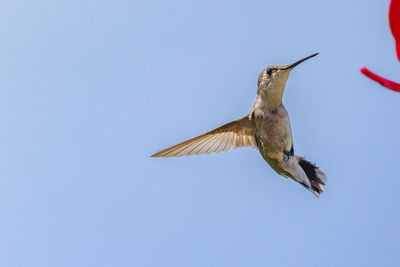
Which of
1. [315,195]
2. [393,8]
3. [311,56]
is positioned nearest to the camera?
[393,8]

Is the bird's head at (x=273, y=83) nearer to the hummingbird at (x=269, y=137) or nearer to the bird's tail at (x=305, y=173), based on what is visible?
the hummingbird at (x=269, y=137)

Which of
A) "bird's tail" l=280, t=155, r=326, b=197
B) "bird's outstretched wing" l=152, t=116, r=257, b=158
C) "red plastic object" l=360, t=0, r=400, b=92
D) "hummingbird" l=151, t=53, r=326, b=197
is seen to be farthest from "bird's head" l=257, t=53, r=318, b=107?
"red plastic object" l=360, t=0, r=400, b=92

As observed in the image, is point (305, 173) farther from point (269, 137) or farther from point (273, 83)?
point (273, 83)

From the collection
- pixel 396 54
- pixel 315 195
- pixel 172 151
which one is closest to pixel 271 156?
pixel 315 195

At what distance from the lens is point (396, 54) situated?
3.43m

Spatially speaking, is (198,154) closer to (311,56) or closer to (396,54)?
(311,56)

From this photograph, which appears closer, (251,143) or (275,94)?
(275,94)

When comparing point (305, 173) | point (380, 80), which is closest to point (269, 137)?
point (305, 173)

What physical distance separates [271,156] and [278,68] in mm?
1084

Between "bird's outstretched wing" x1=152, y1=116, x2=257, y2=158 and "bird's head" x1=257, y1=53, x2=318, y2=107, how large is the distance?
1.43 feet

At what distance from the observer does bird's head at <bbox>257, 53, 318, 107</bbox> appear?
5.67 meters

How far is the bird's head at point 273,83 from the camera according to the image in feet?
18.6

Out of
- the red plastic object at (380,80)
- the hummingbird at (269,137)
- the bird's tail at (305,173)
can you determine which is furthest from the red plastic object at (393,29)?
the bird's tail at (305,173)

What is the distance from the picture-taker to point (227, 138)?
6.36 metres
